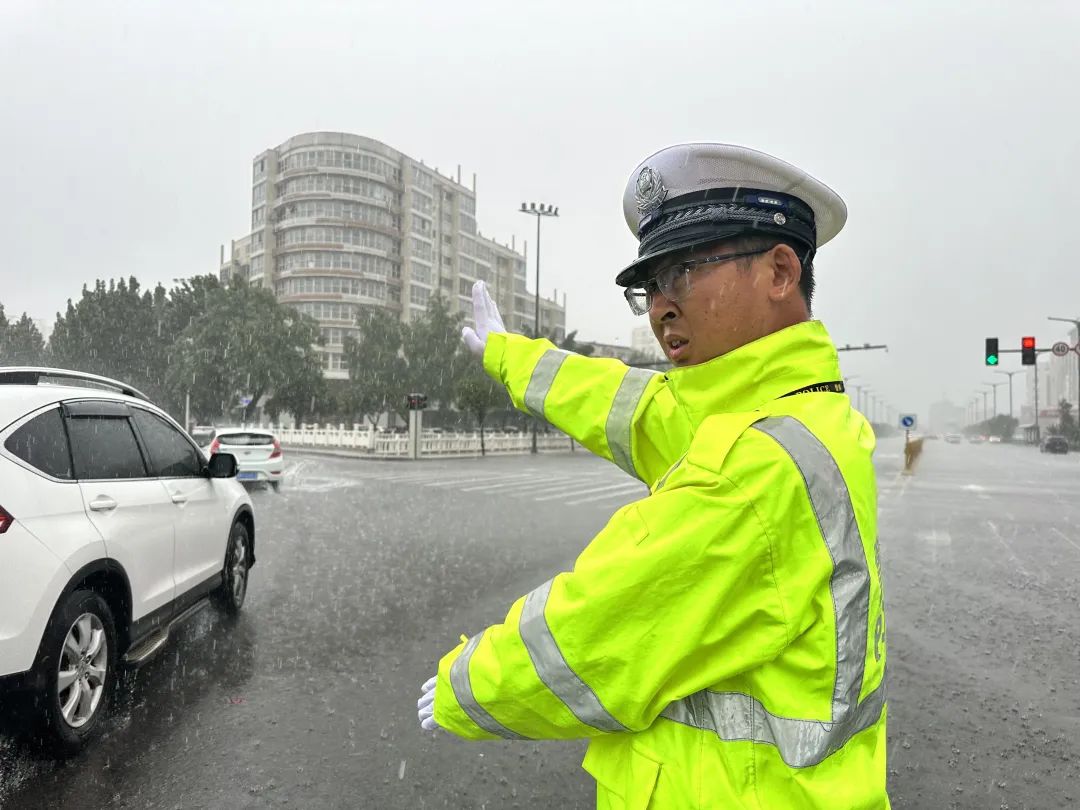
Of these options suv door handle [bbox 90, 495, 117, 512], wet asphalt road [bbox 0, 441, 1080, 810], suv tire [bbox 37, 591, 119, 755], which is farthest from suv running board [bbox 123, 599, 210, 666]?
suv door handle [bbox 90, 495, 117, 512]

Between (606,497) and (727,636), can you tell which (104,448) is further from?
(606,497)

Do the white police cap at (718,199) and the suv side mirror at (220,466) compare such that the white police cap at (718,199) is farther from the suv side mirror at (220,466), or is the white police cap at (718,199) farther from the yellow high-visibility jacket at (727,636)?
the suv side mirror at (220,466)

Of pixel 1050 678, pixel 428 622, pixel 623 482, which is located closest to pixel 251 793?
pixel 428 622

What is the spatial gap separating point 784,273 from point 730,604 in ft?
2.21

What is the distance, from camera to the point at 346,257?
6931 cm

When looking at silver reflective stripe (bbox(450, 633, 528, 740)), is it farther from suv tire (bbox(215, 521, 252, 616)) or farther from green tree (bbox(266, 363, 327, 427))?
green tree (bbox(266, 363, 327, 427))

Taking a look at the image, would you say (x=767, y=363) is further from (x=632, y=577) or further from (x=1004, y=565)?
(x=1004, y=565)

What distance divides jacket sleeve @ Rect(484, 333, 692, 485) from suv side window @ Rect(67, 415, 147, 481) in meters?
2.76

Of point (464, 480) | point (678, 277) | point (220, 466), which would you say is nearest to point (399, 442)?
point (464, 480)

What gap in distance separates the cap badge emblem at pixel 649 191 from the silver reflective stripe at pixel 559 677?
2.70ft

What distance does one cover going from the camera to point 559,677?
45.4 inches

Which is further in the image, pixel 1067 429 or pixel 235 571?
pixel 1067 429

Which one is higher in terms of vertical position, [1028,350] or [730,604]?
[1028,350]

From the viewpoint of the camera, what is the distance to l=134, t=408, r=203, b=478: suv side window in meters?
4.34
